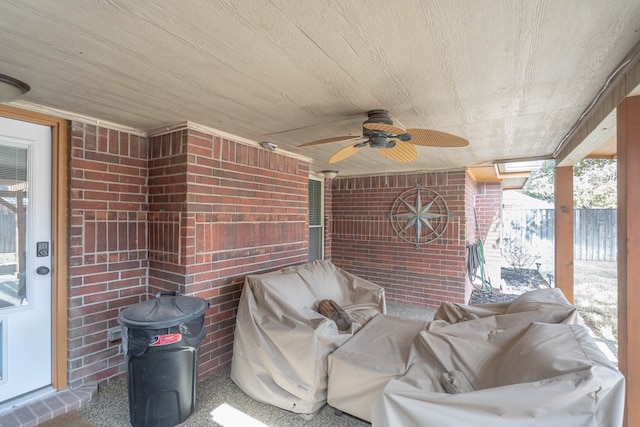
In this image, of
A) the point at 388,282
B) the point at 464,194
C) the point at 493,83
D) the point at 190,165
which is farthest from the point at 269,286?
the point at 464,194

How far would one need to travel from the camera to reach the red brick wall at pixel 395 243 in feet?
15.1

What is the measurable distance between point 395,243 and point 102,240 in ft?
13.1

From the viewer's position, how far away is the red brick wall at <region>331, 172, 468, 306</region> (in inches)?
181

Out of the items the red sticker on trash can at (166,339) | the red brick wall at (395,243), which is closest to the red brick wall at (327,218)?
the red brick wall at (395,243)

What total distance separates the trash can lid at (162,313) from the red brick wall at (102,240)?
69 cm

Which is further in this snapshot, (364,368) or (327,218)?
(327,218)

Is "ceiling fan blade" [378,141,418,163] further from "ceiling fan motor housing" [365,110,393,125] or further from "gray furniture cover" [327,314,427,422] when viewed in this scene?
"gray furniture cover" [327,314,427,422]

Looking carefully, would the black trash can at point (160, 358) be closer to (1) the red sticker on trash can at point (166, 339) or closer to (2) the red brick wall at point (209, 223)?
(1) the red sticker on trash can at point (166, 339)

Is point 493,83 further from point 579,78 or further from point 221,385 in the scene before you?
point 221,385

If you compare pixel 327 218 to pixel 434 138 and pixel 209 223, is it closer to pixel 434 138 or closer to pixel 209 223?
pixel 209 223

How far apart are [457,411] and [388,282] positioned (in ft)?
13.2

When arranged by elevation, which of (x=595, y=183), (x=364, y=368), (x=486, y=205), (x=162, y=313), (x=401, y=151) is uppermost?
(x=595, y=183)

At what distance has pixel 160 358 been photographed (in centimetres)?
192

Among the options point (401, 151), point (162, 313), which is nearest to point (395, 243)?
point (401, 151)
